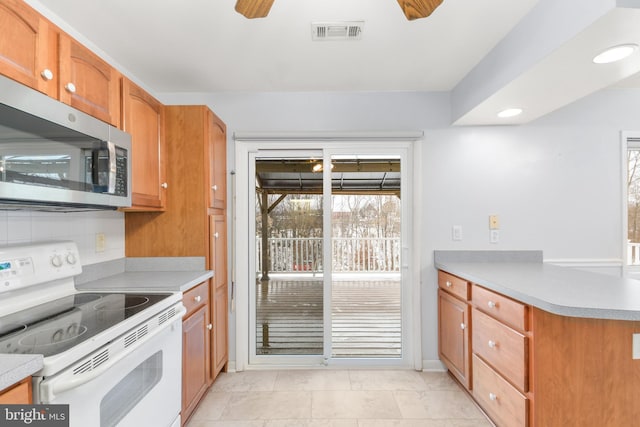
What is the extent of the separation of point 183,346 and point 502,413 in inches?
72.7

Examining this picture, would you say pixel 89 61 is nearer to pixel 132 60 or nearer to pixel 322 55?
pixel 132 60

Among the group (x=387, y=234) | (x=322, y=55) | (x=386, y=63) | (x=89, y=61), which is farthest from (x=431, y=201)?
(x=89, y=61)

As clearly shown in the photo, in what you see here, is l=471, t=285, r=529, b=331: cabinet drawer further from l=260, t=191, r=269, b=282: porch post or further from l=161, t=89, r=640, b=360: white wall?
l=260, t=191, r=269, b=282: porch post

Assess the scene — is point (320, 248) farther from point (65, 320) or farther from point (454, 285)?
point (65, 320)

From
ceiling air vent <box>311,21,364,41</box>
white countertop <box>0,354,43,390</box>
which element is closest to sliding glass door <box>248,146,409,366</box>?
ceiling air vent <box>311,21,364,41</box>

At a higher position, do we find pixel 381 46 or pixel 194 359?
pixel 381 46

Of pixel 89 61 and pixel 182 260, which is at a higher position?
pixel 89 61

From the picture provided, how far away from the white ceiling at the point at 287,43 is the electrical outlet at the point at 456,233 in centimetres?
118

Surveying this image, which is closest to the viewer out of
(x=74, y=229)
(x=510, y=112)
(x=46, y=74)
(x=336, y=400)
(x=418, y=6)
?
(x=418, y=6)

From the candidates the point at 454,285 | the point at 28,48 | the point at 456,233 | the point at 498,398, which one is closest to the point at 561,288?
the point at 498,398

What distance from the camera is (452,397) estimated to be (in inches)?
91.2

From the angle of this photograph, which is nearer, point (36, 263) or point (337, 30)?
point (36, 263)

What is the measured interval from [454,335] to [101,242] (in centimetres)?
256

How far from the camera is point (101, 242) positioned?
2.10 metres
